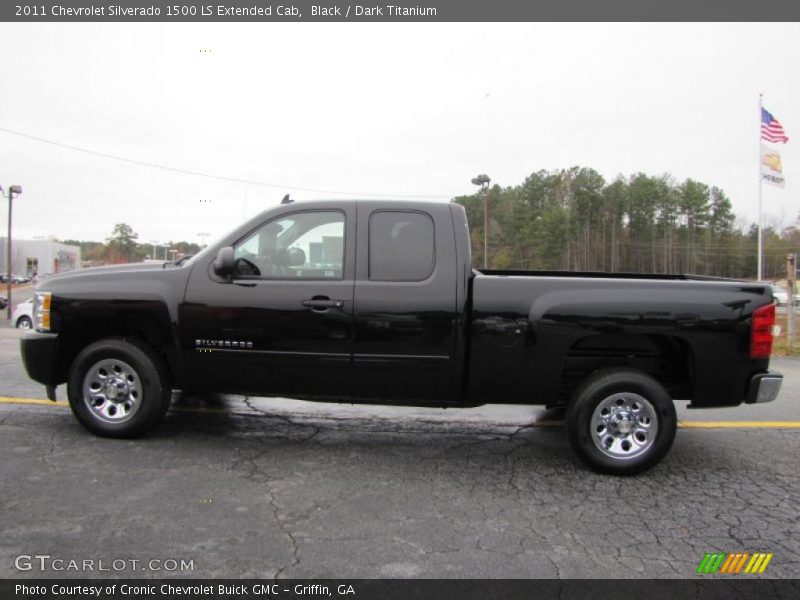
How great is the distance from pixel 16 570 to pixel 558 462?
133 inches

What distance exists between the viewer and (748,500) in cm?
361

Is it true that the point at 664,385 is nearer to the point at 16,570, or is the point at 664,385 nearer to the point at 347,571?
the point at 347,571

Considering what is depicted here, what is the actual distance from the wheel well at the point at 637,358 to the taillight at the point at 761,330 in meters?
0.48

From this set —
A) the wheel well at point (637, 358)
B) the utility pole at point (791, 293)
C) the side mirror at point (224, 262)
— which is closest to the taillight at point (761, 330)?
the wheel well at point (637, 358)

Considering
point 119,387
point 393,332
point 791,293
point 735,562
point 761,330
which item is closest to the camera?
point 735,562

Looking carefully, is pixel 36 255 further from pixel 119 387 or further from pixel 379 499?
pixel 379 499

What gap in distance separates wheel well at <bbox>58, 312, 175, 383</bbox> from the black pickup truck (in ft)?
0.04

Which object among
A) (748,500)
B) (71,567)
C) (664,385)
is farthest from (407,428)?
(71,567)

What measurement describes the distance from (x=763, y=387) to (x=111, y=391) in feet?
15.8

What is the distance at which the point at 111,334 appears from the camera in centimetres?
455

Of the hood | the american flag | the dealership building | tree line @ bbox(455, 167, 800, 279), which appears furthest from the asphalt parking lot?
the dealership building

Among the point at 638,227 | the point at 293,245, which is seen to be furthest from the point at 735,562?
the point at 638,227

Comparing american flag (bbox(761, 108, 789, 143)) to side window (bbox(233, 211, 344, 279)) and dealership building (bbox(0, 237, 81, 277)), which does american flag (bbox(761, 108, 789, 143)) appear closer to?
side window (bbox(233, 211, 344, 279))

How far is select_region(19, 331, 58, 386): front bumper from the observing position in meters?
4.46
